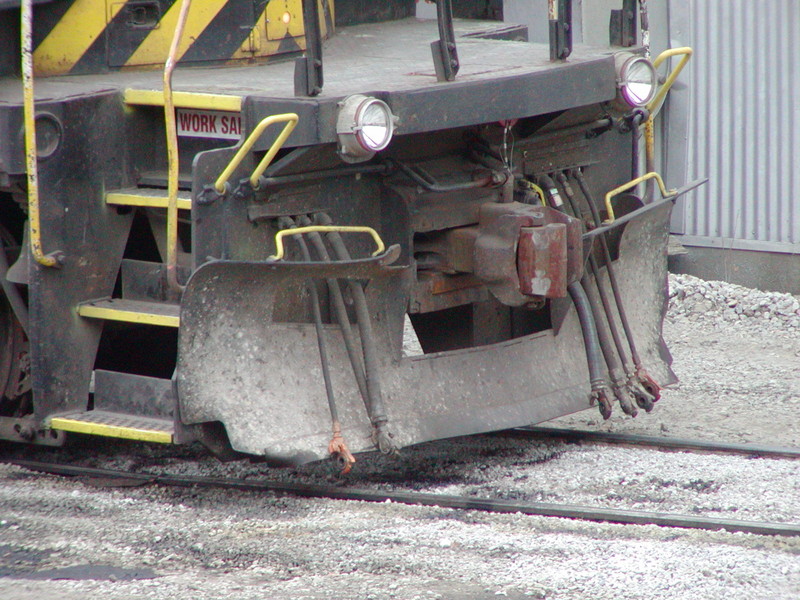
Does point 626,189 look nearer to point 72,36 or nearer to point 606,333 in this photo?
point 606,333

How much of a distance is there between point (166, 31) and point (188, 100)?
0.80 metres

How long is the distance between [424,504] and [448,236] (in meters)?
1.04

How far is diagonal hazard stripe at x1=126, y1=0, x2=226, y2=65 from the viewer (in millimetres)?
4812

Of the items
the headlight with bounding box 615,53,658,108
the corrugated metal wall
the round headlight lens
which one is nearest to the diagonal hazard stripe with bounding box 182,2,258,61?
the round headlight lens

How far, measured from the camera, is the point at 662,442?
508 centimetres

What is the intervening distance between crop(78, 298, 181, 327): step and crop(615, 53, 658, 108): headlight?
1.98m

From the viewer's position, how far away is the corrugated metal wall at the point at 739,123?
25.4 ft

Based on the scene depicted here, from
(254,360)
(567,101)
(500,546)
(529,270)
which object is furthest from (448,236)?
(500,546)

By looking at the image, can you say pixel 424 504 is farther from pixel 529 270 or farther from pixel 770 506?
pixel 770 506

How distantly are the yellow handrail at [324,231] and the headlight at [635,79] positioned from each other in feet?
3.92

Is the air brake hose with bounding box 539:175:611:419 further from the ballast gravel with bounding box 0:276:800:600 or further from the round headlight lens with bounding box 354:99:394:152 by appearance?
Answer: the round headlight lens with bounding box 354:99:394:152

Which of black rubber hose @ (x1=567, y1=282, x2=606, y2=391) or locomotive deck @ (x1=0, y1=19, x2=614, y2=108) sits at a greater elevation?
locomotive deck @ (x1=0, y1=19, x2=614, y2=108)

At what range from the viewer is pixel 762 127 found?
25.7ft

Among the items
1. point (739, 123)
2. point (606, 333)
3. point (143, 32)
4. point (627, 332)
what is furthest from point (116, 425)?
point (739, 123)
